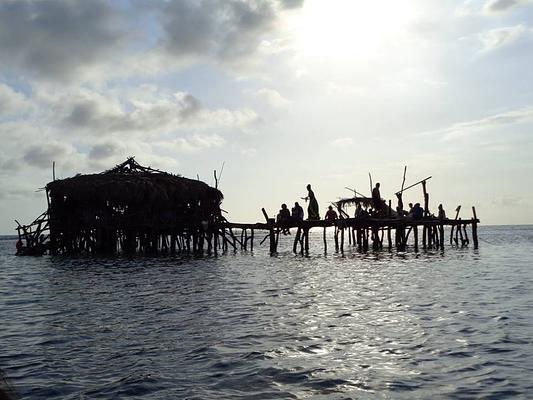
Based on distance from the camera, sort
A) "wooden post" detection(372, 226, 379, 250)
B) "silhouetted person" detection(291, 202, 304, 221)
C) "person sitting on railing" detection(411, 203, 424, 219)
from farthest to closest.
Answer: "wooden post" detection(372, 226, 379, 250), "person sitting on railing" detection(411, 203, 424, 219), "silhouetted person" detection(291, 202, 304, 221)

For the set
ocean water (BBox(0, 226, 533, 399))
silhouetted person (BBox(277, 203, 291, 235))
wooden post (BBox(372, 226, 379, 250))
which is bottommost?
ocean water (BBox(0, 226, 533, 399))

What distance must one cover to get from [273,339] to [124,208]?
84.8 feet

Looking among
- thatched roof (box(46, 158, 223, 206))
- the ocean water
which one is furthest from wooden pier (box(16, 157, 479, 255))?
the ocean water

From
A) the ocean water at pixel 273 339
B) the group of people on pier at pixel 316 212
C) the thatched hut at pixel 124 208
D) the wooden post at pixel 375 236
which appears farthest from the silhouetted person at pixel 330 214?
the ocean water at pixel 273 339

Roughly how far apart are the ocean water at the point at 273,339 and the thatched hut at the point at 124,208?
14.6 metres

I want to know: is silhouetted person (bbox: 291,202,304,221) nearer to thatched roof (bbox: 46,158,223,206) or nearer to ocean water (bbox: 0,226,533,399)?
thatched roof (bbox: 46,158,223,206)

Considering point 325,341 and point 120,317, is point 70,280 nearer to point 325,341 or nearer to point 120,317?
point 120,317

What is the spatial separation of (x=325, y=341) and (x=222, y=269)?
46.0 ft

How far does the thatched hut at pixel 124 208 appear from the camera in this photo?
104 ft

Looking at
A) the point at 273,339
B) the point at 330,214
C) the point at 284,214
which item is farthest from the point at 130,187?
the point at 273,339

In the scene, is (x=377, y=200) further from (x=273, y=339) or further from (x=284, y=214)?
(x=273, y=339)

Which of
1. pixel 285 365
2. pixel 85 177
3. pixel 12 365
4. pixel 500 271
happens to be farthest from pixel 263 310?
pixel 85 177

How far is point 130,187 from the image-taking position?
102ft

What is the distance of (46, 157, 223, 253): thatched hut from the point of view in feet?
104
